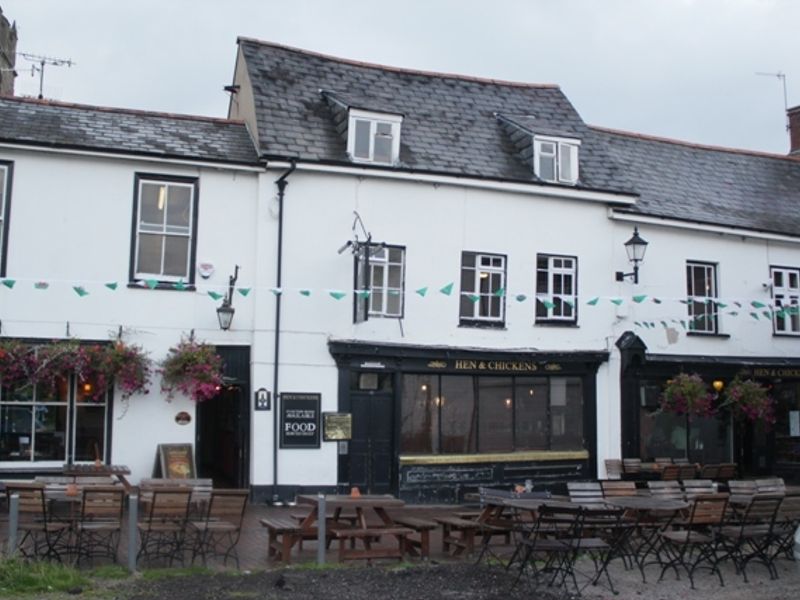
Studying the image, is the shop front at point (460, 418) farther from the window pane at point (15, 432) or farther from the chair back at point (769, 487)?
the window pane at point (15, 432)

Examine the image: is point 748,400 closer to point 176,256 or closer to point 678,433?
point 678,433

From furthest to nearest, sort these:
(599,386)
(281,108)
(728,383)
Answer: (728,383) < (599,386) < (281,108)

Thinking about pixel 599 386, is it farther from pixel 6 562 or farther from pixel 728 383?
pixel 6 562

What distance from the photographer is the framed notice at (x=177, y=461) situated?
1625 centimetres

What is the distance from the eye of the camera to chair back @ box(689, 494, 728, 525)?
11867 millimetres

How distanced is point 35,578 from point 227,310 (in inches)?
299

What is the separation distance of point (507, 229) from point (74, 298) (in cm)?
818

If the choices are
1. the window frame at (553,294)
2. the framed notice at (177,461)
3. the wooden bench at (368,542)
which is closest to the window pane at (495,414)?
the window frame at (553,294)

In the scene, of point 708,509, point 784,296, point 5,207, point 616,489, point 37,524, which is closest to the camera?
point 37,524

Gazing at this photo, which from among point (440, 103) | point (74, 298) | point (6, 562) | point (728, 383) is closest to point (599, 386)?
point (728, 383)

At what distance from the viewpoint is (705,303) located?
21.3m

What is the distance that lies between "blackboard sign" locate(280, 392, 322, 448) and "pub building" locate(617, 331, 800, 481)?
6.62 m

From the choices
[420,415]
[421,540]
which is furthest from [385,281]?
[421,540]

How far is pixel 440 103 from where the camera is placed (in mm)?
20750
